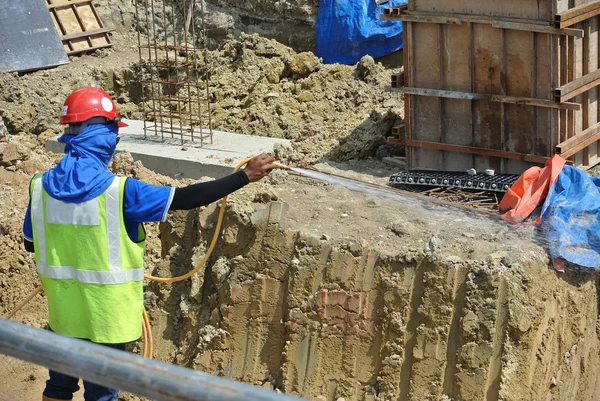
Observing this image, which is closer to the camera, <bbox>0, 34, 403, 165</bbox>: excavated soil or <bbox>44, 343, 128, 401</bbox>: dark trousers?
<bbox>44, 343, 128, 401</bbox>: dark trousers

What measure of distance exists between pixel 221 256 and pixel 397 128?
299 cm

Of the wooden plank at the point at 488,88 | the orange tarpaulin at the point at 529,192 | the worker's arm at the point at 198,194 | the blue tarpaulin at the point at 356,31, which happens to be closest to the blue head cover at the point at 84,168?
the worker's arm at the point at 198,194

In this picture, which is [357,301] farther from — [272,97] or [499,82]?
[272,97]

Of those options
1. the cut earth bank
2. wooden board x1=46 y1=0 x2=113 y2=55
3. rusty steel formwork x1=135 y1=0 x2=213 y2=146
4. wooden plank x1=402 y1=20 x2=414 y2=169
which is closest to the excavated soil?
rusty steel formwork x1=135 y1=0 x2=213 y2=146

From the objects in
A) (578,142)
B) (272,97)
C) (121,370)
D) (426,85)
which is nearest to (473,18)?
(426,85)

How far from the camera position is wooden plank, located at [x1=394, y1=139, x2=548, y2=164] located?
8.77m

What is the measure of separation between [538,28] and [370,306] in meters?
3.24

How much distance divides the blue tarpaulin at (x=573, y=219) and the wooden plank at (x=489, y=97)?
3.16 ft

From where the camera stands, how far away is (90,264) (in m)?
5.11

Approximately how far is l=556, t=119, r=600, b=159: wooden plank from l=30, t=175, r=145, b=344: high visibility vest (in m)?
4.79

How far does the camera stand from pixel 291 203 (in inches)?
309

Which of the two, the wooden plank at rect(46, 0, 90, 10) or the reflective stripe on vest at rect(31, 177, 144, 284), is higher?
the wooden plank at rect(46, 0, 90, 10)

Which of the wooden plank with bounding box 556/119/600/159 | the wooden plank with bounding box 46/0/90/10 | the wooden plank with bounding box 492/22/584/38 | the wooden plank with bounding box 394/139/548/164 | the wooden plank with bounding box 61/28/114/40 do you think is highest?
the wooden plank with bounding box 46/0/90/10

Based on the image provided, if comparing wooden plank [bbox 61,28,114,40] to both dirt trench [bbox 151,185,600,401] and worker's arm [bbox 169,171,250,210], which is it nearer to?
dirt trench [bbox 151,185,600,401]
